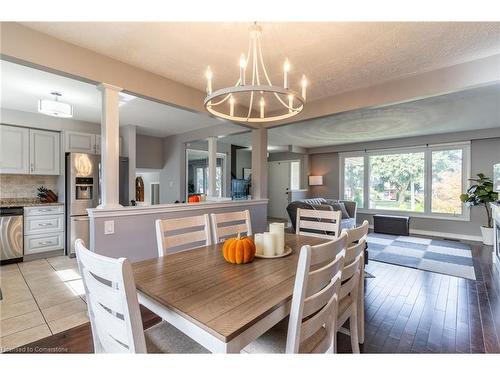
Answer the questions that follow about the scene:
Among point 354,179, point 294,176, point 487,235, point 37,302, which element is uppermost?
point 294,176

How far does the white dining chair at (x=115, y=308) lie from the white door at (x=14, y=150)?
13.5 feet

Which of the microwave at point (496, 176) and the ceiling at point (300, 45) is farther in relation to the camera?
the microwave at point (496, 176)

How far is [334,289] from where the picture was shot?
3.73 feet

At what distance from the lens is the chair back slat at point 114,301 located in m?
0.81

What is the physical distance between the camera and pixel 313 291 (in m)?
1.01

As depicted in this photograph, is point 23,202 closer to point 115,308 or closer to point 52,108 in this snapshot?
point 52,108

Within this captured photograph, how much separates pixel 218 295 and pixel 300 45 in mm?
2022

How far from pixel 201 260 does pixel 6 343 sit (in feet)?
5.59

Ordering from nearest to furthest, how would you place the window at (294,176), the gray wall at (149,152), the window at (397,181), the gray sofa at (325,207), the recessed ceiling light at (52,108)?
the recessed ceiling light at (52,108) < the gray sofa at (325,207) < the gray wall at (149,152) < the window at (397,181) < the window at (294,176)

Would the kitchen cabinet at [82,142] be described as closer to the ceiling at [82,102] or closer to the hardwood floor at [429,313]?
the ceiling at [82,102]

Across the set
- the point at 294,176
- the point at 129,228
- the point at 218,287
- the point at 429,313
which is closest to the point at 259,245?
the point at 218,287

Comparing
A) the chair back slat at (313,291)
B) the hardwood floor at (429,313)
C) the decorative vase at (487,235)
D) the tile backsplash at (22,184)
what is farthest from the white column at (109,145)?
the decorative vase at (487,235)
